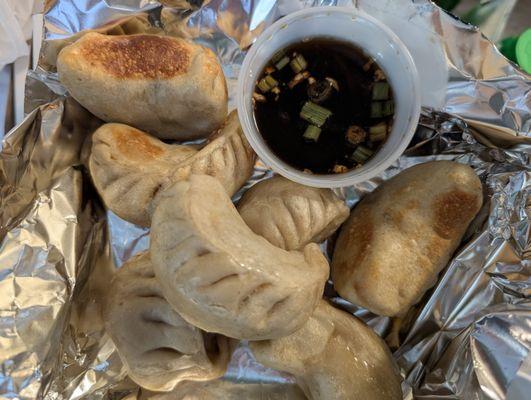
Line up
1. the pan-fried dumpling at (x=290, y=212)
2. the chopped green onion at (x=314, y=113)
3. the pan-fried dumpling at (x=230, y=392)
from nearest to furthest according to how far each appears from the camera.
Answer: the pan-fried dumpling at (x=290, y=212), the chopped green onion at (x=314, y=113), the pan-fried dumpling at (x=230, y=392)

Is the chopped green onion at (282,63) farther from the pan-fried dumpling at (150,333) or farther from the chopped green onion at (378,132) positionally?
the pan-fried dumpling at (150,333)

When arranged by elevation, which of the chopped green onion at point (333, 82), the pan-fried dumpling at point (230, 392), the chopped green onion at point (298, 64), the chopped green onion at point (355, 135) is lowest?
the pan-fried dumpling at point (230, 392)

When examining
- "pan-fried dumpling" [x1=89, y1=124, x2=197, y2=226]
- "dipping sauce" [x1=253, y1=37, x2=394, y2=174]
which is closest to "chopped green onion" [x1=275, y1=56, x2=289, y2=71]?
"dipping sauce" [x1=253, y1=37, x2=394, y2=174]

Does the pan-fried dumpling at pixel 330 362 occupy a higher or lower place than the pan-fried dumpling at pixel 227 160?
lower

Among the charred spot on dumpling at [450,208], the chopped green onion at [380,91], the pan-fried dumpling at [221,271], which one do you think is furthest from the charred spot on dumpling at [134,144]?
the charred spot on dumpling at [450,208]

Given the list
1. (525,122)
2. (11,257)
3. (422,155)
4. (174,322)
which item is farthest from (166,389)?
(525,122)

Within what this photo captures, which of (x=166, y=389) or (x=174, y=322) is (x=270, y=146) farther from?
(x=166, y=389)

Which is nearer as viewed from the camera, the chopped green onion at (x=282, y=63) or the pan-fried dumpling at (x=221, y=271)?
the pan-fried dumpling at (x=221, y=271)

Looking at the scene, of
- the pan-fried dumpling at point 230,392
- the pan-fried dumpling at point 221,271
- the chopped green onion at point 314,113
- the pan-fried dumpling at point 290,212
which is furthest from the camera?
the pan-fried dumpling at point 230,392
